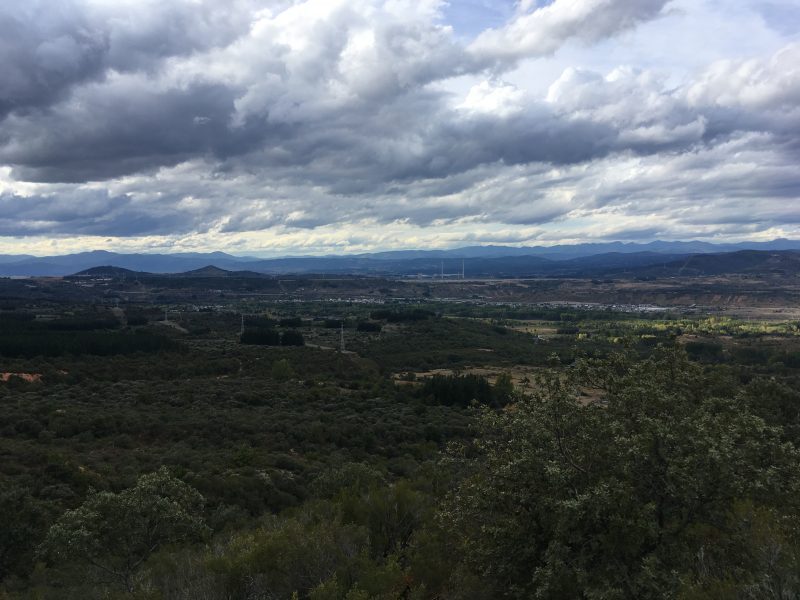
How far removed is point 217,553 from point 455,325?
432 ft

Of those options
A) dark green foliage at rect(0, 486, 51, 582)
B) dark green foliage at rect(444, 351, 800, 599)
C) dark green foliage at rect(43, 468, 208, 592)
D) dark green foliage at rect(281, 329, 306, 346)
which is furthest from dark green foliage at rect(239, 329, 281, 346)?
dark green foliage at rect(444, 351, 800, 599)

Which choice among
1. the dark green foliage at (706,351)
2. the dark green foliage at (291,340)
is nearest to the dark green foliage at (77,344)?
the dark green foliage at (291,340)

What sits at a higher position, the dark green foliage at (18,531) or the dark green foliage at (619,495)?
the dark green foliage at (619,495)

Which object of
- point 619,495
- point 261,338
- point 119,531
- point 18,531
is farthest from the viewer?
point 261,338

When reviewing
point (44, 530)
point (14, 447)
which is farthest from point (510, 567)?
point (14, 447)

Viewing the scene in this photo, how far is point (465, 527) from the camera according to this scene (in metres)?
15.4

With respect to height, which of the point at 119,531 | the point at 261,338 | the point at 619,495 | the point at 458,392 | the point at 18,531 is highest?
the point at 619,495

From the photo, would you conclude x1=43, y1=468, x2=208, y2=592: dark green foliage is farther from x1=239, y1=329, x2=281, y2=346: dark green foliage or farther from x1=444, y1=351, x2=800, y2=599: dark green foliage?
x1=239, y1=329, x2=281, y2=346: dark green foliage

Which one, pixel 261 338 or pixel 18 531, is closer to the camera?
pixel 18 531

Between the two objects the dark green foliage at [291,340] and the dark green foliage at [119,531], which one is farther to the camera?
the dark green foliage at [291,340]

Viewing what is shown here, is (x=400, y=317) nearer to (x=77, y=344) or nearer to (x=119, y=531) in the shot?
(x=77, y=344)

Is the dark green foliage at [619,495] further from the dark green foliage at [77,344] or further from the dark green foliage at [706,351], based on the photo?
the dark green foliage at [706,351]

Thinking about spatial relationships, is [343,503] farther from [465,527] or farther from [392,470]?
[392,470]

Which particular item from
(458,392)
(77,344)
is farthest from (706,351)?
(77,344)
